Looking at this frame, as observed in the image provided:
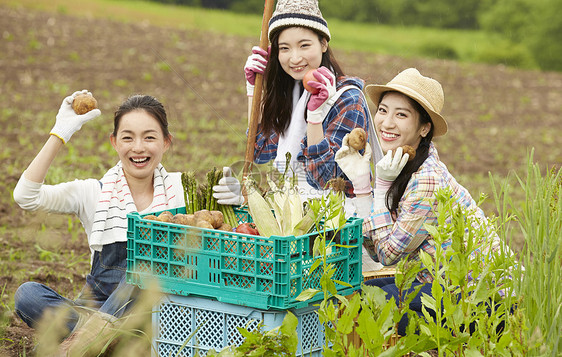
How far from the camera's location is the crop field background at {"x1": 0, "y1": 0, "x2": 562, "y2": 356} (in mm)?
4727

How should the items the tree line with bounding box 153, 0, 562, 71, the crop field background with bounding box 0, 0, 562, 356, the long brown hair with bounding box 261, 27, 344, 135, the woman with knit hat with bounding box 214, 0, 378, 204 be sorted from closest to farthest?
the woman with knit hat with bounding box 214, 0, 378, 204, the long brown hair with bounding box 261, 27, 344, 135, the crop field background with bounding box 0, 0, 562, 356, the tree line with bounding box 153, 0, 562, 71

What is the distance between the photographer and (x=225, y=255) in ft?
8.09

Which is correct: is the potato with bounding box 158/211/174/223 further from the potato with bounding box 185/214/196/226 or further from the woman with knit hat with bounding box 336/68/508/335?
the woman with knit hat with bounding box 336/68/508/335

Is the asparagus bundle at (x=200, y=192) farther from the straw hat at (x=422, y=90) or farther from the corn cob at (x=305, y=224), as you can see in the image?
the straw hat at (x=422, y=90)

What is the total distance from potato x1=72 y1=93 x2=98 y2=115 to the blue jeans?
0.59 m

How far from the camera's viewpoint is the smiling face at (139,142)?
3.16m

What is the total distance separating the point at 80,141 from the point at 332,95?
198 inches

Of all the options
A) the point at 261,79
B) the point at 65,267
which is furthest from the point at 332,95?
the point at 65,267

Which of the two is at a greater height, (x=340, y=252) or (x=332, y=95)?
(x=332, y=95)

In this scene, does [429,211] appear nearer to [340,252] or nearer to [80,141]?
[340,252]

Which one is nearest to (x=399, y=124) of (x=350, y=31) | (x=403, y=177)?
(x=403, y=177)

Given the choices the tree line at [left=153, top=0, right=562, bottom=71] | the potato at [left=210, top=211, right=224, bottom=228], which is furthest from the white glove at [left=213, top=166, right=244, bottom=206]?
the tree line at [left=153, top=0, right=562, bottom=71]

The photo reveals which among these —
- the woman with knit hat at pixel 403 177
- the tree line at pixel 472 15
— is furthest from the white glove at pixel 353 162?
the tree line at pixel 472 15

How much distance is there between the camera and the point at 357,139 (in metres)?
2.95
